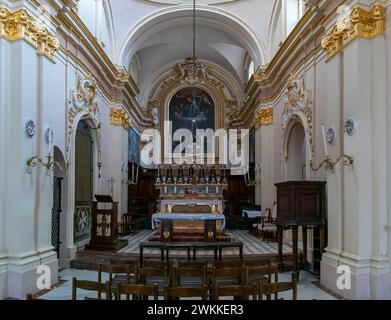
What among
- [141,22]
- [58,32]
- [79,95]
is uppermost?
[141,22]

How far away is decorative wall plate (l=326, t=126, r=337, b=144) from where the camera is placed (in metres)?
7.48

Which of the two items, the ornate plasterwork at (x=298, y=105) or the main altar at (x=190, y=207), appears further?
the main altar at (x=190, y=207)

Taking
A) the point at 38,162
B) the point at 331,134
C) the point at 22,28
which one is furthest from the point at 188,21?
the point at 38,162

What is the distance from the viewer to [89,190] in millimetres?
12008

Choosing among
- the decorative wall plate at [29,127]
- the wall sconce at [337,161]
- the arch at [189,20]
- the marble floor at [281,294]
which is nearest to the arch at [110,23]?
the arch at [189,20]

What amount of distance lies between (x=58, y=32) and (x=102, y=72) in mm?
3792

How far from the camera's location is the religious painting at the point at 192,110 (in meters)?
21.3

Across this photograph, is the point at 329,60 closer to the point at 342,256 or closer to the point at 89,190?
the point at 342,256

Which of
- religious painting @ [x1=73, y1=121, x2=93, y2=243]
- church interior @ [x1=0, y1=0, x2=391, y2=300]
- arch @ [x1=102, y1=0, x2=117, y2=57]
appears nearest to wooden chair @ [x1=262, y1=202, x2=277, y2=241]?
church interior @ [x1=0, y1=0, x2=391, y2=300]

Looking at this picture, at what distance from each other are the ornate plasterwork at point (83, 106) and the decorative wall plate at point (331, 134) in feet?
18.4

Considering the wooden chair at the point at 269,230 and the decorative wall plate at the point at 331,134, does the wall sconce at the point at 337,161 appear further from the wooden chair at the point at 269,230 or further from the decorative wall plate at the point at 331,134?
the wooden chair at the point at 269,230

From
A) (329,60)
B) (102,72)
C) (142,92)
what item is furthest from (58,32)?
(142,92)

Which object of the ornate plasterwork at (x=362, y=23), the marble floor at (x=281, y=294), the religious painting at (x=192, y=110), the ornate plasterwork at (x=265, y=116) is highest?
the religious painting at (x=192, y=110)

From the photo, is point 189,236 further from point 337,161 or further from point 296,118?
point 337,161
